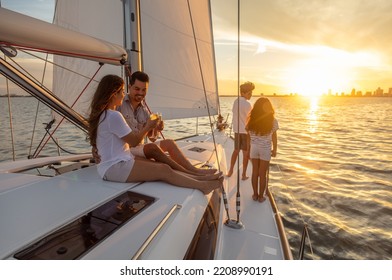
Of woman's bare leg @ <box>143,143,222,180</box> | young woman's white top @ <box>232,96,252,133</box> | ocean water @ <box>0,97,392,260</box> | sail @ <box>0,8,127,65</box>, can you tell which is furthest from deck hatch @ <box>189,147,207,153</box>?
sail @ <box>0,8,127,65</box>

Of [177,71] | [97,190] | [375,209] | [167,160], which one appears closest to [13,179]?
[97,190]

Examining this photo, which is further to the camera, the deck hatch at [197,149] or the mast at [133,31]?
the deck hatch at [197,149]

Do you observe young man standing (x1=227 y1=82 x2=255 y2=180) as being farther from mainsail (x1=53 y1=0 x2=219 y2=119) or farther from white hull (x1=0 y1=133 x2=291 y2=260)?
white hull (x1=0 y1=133 x2=291 y2=260)

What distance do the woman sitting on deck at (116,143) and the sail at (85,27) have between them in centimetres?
183

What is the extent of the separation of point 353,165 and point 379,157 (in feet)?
6.30

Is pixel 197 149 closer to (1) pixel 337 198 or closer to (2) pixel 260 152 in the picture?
(2) pixel 260 152

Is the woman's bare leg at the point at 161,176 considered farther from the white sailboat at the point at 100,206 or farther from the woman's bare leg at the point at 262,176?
the woman's bare leg at the point at 262,176

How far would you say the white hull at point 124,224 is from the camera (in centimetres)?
126

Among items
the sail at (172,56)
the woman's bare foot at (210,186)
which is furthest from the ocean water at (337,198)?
the sail at (172,56)

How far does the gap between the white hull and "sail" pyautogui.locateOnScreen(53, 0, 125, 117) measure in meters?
1.86

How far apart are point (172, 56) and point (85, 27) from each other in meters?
1.56

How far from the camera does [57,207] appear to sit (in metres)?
1.60

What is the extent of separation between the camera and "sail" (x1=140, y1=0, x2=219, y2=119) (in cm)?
429

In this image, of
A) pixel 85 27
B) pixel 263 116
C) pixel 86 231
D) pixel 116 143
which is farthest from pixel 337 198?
pixel 85 27
